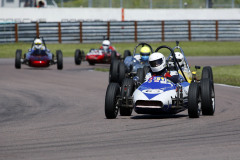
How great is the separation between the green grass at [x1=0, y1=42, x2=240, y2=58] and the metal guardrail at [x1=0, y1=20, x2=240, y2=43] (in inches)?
13.4

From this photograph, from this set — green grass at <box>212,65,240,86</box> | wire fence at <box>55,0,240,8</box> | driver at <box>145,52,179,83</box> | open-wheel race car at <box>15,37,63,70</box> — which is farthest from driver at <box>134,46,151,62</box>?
wire fence at <box>55,0,240,8</box>

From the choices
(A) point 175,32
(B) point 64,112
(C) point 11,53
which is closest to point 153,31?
(A) point 175,32

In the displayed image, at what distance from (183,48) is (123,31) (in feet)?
13.4

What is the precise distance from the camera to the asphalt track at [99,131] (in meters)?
8.12

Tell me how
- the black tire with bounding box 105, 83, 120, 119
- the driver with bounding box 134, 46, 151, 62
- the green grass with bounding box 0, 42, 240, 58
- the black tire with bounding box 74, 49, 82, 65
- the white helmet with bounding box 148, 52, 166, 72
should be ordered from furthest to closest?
1. the green grass with bounding box 0, 42, 240, 58
2. the black tire with bounding box 74, 49, 82, 65
3. the driver with bounding box 134, 46, 151, 62
4. the white helmet with bounding box 148, 52, 166, 72
5. the black tire with bounding box 105, 83, 120, 119

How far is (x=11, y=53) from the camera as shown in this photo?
3862 centimetres

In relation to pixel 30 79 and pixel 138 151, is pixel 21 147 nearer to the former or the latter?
pixel 138 151

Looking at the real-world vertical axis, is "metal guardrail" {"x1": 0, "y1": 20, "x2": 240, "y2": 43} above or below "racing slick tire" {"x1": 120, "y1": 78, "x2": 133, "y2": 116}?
above

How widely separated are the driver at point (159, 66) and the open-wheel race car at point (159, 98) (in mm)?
297

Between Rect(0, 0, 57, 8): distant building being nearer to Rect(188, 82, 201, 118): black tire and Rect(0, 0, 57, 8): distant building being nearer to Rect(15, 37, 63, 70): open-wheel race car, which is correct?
Rect(15, 37, 63, 70): open-wheel race car

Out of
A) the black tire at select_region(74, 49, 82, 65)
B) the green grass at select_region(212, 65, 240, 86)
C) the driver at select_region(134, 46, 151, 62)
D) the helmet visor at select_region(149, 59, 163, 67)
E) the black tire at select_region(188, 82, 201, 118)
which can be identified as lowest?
the green grass at select_region(212, 65, 240, 86)

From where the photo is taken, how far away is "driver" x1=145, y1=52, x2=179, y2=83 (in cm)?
1255

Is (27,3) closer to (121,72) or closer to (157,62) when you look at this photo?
(121,72)

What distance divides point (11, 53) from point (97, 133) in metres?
29.3
